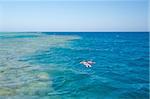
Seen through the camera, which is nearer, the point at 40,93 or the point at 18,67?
the point at 40,93

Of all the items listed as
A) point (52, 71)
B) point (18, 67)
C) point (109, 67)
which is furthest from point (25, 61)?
point (109, 67)

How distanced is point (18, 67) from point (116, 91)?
175 inches

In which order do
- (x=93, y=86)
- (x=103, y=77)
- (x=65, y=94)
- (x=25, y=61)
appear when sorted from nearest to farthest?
(x=65, y=94) → (x=93, y=86) → (x=103, y=77) → (x=25, y=61)

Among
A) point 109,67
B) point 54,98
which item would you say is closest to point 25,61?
point 109,67

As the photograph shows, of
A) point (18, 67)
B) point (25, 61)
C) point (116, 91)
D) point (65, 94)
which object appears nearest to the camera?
point (65, 94)

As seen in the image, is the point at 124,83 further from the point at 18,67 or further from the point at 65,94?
the point at 18,67

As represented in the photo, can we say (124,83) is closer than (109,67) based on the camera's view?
Yes

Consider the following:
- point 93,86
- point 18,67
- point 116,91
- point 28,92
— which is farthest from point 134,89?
point 18,67

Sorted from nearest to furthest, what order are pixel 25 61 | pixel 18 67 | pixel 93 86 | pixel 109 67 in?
pixel 93 86
pixel 18 67
pixel 109 67
pixel 25 61

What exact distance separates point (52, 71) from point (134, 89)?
323 cm

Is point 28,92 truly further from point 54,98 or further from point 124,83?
point 124,83

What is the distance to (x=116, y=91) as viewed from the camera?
6754 millimetres

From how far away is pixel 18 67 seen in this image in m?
9.62

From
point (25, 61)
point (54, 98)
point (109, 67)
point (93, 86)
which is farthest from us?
point (25, 61)
